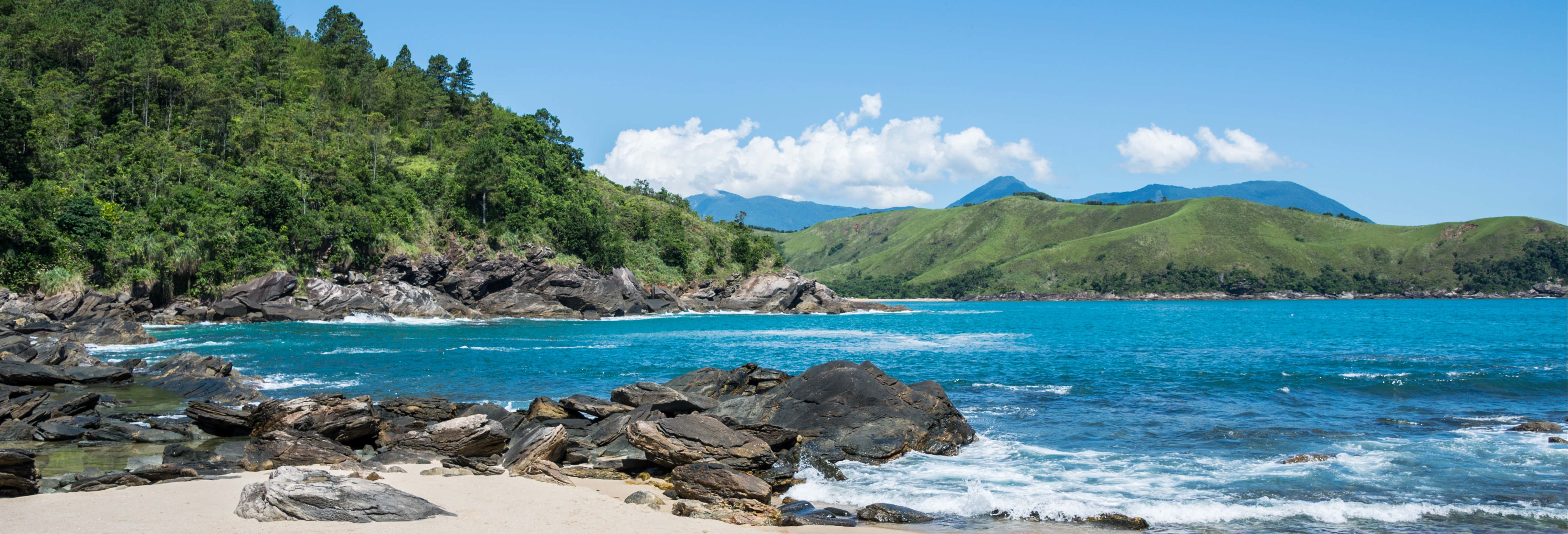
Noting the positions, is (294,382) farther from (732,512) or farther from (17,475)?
(732,512)

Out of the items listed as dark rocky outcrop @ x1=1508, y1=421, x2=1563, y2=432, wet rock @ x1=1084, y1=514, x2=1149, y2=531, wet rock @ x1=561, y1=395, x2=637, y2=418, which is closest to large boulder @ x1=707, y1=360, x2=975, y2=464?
wet rock @ x1=561, y1=395, x2=637, y2=418

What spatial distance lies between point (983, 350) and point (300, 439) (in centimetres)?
3718

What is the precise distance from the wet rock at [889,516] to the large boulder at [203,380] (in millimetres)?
19489

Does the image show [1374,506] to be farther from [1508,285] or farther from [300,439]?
[1508,285]

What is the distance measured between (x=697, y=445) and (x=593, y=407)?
5.77 metres

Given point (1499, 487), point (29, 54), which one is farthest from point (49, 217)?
point (1499, 487)

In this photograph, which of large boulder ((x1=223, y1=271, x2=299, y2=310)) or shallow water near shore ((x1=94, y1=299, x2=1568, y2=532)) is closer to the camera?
shallow water near shore ((x1=94, y1=299, x2=1568, y2=532))

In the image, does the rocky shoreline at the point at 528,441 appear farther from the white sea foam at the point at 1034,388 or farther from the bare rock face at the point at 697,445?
the white sea foam at the point at 1034,388

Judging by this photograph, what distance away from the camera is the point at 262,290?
60594 millimetres

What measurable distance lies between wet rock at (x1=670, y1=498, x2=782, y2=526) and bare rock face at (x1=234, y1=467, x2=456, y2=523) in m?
3.33

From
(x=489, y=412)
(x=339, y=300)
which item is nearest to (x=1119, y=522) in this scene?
(x=489, y=412)

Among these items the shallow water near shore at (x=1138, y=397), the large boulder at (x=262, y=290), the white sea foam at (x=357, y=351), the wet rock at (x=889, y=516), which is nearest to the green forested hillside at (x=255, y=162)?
the large boulder at (x=262, y=290)

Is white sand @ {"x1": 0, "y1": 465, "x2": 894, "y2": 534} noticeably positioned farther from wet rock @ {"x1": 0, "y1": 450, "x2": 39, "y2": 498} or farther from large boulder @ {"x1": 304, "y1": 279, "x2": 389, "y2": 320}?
large boulder @ {"x1": 304, "y1": 279, "x2": 389, "y2": 320}

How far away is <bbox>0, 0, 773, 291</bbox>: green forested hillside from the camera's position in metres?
53.7
